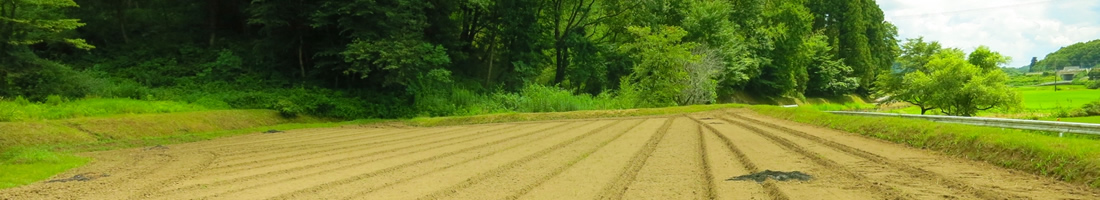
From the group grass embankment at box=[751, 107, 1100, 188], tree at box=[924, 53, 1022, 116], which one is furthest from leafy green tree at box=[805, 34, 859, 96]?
grass embankment at box=[751, 107, 1100, 188]

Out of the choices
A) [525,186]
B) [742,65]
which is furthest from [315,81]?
[742,65]

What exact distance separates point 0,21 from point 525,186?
14.5 m

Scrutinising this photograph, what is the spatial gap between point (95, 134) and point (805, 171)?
1357 centimetres

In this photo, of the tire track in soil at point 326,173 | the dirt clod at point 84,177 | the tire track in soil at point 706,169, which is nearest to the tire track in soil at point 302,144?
the dirt clod at point 84,177

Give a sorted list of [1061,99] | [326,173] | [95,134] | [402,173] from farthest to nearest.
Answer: [1061,99] < [95,134] < [326,173] < [402,173]

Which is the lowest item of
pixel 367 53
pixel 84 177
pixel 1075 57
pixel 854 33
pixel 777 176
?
pixel 84 177

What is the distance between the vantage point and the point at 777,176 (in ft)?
23.1

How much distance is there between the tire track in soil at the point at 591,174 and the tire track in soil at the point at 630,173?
5 cm

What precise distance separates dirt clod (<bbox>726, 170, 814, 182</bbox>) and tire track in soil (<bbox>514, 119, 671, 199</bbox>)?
5.14 feet

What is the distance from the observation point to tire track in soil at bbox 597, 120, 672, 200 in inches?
249

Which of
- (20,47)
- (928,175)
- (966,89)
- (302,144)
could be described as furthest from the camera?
(966,89)

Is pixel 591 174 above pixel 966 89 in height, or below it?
below

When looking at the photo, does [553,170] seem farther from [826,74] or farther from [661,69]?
[826,74]

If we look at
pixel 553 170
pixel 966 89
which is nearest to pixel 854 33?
pixel 966 89
